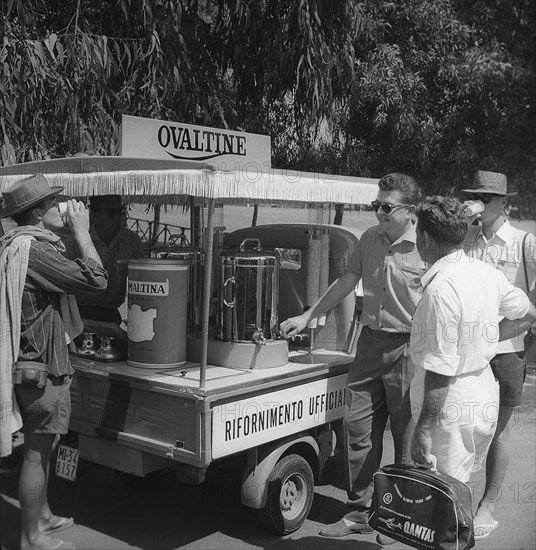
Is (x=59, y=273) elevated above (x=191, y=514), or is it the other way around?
(x=59, y=273)

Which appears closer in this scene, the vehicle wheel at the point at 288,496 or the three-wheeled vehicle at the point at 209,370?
the three-wheeled vehicle at the point at 209,370

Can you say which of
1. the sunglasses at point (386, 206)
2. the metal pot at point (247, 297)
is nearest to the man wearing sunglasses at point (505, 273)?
the sunglasses at point (386, 206)

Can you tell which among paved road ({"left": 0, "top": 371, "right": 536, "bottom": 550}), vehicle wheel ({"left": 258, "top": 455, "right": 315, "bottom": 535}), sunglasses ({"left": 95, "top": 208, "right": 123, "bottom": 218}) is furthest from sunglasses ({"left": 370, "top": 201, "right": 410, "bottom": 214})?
sunglasses ({"left": 95, "top": 208, "right": 123, "bottom": 218})

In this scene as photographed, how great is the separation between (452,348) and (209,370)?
5.12 feet

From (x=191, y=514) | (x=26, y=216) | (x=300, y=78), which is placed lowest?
(x=191, y=514)

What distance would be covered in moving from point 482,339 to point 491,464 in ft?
4.45

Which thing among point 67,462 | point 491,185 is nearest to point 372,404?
point 491,185

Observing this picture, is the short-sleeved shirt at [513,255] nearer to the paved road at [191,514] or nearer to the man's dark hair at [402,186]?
the man's dark hair at [402,186]

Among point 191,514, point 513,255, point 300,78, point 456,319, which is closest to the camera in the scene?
point 456,319

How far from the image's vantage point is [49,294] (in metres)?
3.48

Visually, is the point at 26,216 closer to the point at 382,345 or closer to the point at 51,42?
the point at 382,345

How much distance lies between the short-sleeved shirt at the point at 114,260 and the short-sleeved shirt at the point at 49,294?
3.82ft

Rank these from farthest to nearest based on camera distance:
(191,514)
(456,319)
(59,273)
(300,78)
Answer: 1. (300,78)
2. (191,514)
3. (59,273)
4. (456,319)

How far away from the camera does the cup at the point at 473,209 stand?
3908 millimetres
